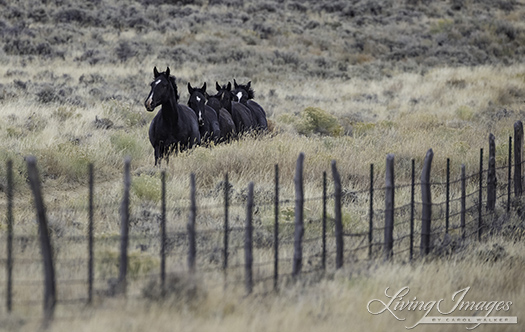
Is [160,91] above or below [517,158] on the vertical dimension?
above

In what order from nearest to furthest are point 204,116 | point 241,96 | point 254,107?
point 204,116
point 254,107
point 241,96

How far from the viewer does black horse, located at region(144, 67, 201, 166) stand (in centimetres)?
1242

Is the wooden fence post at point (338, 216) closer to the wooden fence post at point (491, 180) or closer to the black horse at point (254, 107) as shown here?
the wooden fence post at point (491, 180)

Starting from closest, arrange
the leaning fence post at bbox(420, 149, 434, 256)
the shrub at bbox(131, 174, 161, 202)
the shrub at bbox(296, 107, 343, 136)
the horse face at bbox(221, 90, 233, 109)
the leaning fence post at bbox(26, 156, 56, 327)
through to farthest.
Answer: the leaning fence post at bbox(26, 156, 56, 327), the leaning fence post at bbox(420, 149, 434, 256), the shrub at bbox(131, 174, 161, 202), the horse face at bbox(221, 90, 233, 109), the shrub at bbox(296, 107, 343, 136)

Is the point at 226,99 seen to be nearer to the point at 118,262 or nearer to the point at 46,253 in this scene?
the point at 118,262

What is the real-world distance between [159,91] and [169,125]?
0.90 m

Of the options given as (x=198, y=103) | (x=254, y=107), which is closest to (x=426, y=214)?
(x=198, y=103)

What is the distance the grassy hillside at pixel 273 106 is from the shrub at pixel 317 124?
4 cm

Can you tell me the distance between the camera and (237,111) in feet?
54.6

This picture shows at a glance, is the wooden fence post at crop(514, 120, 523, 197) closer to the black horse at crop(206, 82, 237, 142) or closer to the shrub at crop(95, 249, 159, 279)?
the shrub at crop(95, 249, 159, 279)

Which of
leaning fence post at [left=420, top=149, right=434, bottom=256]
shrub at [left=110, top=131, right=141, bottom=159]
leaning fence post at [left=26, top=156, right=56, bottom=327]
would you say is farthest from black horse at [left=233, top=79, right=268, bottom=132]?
leaning fence post at [left=26, top=156, right=56, bottom=327]

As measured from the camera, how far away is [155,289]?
5.17 meters

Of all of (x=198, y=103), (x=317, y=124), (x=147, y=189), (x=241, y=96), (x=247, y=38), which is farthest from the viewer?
(x=247, y=38)

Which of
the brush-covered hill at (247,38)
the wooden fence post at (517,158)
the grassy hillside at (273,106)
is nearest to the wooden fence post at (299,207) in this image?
the grassy hillside at (273,106)
